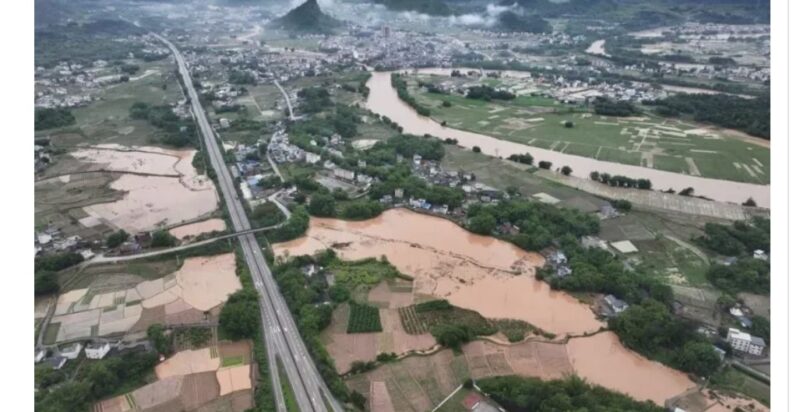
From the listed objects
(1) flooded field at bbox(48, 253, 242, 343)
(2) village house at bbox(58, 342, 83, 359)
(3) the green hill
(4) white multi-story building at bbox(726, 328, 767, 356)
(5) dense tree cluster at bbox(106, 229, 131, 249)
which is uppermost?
(3) the green hill

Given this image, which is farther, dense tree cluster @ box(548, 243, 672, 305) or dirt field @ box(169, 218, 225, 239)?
dirt field @ box(169, 218, 225, 239)

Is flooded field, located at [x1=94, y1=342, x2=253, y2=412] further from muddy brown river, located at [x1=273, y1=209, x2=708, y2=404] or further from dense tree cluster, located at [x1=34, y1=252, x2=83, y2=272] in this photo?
dense tree cluster, located at [x1=34, y1=252, x2=83, y2=272]

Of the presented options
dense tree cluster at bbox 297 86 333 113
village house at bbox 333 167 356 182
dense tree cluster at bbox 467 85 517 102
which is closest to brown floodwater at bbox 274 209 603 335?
village house at bbox 333 167 356 182

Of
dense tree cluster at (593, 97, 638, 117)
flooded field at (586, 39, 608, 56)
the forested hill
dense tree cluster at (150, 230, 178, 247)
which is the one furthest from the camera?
the forested hill

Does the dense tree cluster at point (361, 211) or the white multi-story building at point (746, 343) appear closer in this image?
the white multi-story building at point (746, 343)

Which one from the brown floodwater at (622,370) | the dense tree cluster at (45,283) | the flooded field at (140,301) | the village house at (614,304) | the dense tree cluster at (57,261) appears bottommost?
the brown floodwater at (622,370)

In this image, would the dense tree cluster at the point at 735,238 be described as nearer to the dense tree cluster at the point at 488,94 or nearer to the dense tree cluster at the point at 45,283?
the dense tree cluster at the point at 488,94

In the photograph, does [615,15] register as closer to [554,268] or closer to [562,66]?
[562,66]

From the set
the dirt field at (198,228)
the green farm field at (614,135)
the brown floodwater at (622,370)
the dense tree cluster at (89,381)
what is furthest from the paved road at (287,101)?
the brown floodwater at (622,370)
